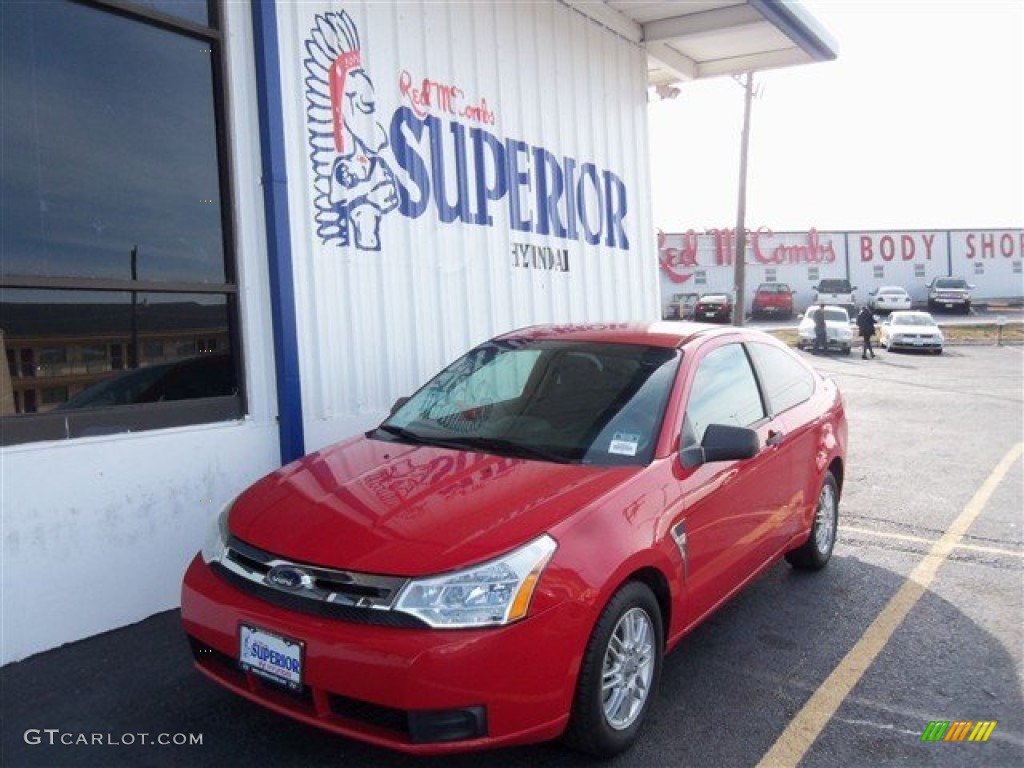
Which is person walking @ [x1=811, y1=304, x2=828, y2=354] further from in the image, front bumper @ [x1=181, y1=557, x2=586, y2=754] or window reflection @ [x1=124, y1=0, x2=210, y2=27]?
front bumper @ [x1=181, y1=557, x2=586, y2=754]

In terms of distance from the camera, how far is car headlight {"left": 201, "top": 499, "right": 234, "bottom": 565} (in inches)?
127

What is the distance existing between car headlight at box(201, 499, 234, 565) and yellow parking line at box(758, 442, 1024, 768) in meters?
2.18

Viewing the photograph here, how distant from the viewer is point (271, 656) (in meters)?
2.79

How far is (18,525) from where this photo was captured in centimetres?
400

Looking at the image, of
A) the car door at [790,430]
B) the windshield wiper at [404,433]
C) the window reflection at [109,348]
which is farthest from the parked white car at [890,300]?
the windshield wiper at [404,433]

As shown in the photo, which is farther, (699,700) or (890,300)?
(890,300)

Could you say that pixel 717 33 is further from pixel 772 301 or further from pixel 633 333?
pixel 772 301

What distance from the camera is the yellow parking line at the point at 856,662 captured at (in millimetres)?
3186

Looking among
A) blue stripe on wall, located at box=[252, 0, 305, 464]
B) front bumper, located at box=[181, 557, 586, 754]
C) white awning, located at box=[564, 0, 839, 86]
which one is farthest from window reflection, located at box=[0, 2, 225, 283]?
white awning, located at box=[564, 0, 839, 86]

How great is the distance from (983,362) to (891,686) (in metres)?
22.3

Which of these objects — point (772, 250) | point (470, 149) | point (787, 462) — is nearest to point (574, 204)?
point (470, 149)

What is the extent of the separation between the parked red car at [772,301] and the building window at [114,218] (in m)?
38.2

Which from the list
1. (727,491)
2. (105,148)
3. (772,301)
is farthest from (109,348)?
(772,301)

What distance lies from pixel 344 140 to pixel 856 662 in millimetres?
4508
